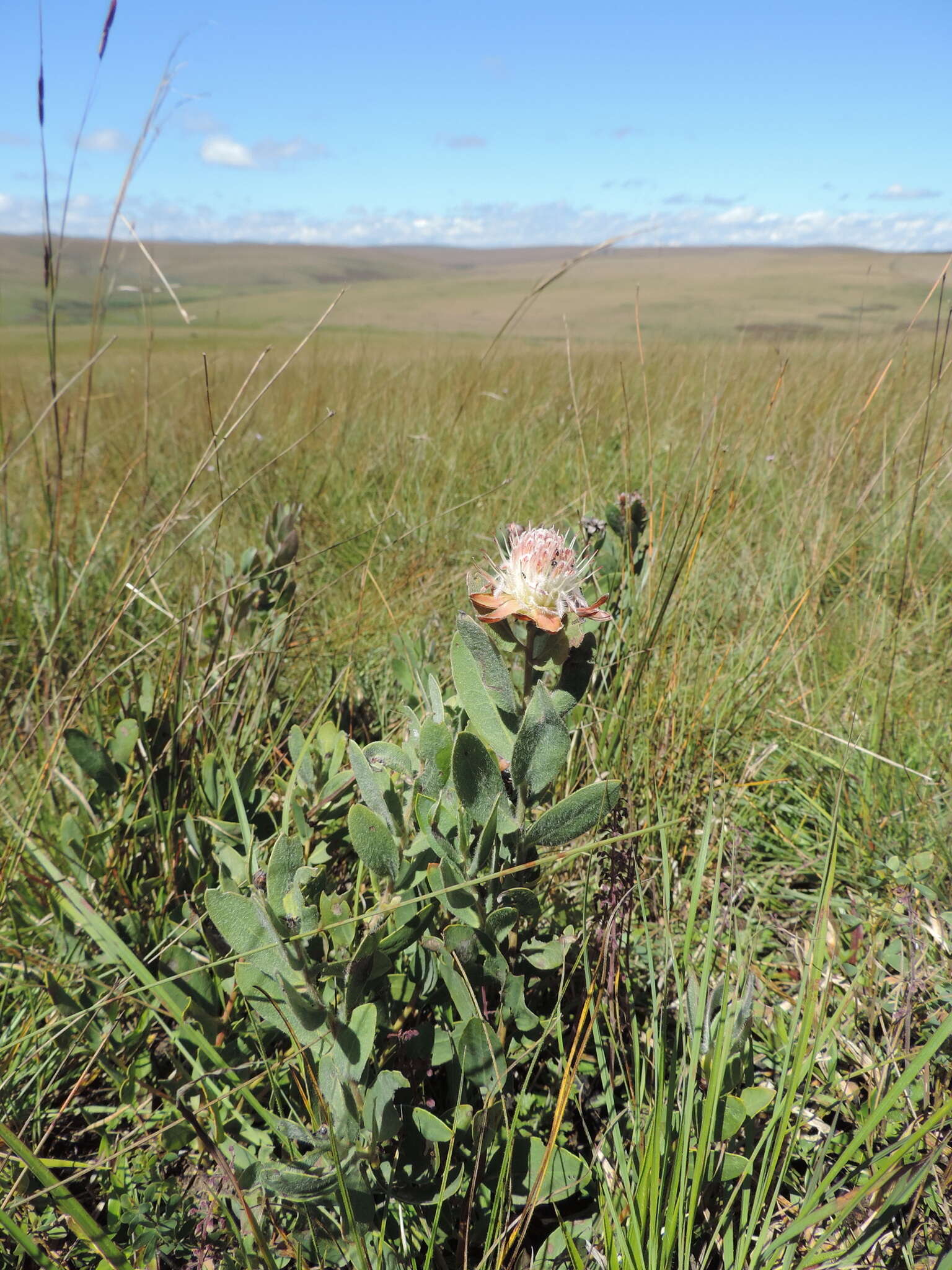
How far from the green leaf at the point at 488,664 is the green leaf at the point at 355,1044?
330mm

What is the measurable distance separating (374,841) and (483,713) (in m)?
0.18

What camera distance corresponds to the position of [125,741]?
3.80ft

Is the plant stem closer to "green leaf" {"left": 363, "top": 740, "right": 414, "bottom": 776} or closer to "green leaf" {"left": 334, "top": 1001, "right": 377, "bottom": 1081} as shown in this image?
"green leaf" {"left": 363, "top": 740, "right": 414, "bottom": 776}

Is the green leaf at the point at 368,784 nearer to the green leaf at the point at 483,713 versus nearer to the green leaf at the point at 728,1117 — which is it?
the green leaf at the point at 483,713

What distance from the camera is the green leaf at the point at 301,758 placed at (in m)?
1.06

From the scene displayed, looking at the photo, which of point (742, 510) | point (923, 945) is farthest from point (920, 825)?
point (742, 510)

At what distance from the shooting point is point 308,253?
123m

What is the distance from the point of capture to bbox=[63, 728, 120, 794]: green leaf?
1.10m

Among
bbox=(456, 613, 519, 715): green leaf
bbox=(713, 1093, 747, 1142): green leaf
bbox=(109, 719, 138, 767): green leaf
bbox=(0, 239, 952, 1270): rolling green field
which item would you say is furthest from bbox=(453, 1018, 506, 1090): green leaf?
bbox=(109, 719, 138, 767): green leaf

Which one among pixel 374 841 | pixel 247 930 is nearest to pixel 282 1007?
pixel 247 930

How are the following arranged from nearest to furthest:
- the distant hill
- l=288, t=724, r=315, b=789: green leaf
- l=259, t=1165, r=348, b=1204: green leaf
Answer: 1. l=259, t=1165, r=348, b=1204: green leaf
2. l=288, t=724, r=315, b=789: green leaf
3. the distant hill

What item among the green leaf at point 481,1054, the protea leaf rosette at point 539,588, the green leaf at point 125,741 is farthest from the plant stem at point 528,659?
the green leaf at point 125,741

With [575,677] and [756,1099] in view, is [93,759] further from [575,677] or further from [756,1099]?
[756,1099]

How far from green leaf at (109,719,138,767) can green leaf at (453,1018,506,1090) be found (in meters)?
0.63
